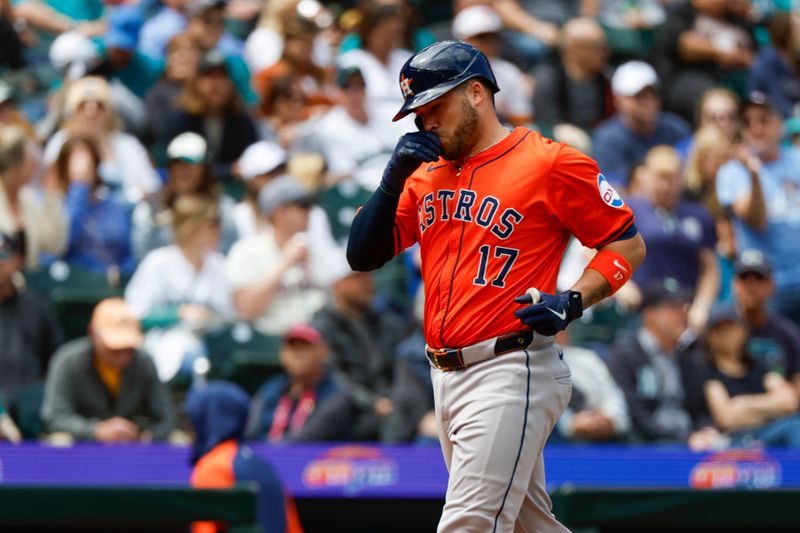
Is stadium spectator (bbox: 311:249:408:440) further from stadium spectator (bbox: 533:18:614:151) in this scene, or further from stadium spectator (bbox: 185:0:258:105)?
stadium spectator (bbox: 533:18:614:151)

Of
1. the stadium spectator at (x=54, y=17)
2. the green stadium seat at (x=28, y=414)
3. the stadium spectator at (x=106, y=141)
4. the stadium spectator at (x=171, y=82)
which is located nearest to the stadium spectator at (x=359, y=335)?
the green stadium seat at (x=28, y=414)

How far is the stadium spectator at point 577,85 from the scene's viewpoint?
10898 millimetres

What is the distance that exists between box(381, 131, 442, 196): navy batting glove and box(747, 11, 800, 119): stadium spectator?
8241 mm

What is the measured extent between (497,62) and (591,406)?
3896mm

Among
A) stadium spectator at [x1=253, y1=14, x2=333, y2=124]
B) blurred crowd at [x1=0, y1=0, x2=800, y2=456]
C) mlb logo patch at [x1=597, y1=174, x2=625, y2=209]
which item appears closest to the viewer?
mlb logo patch at [x1=597, y1=174, x2=625, y2=209]

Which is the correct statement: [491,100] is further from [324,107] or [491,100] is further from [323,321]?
[324,107]

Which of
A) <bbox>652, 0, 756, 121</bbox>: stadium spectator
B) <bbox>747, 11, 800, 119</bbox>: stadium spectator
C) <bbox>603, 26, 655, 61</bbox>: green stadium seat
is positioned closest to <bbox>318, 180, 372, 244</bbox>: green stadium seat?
<bbox>652, 0, 756, 121</bbox>: stadium spectator

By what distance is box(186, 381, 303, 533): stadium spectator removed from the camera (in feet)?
18.9

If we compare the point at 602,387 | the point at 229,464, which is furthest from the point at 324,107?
the point at 229,464

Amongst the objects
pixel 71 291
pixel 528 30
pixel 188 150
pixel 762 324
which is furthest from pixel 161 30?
pixel 762 324

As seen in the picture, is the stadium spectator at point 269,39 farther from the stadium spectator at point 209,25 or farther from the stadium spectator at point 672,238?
the stadium spectator at point 672,238

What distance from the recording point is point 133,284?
8.18 metres

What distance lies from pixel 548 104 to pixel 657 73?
1505mm

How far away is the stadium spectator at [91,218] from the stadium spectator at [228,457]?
2746 mm
